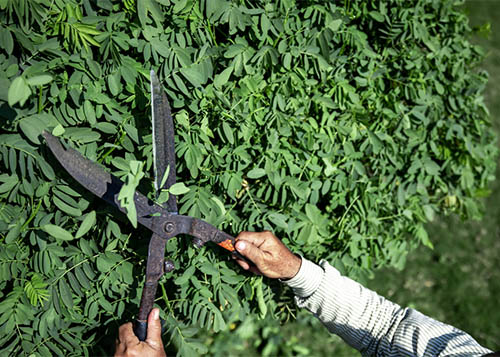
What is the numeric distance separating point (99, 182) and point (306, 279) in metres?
1.09

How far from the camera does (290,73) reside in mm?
2207

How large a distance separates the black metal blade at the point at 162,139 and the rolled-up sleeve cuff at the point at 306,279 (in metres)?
0.72

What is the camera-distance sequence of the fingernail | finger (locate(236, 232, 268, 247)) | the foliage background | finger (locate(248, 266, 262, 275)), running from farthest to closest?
1. the foliage background
2. finger (locate(248, 266, 262, 275))
3. finger (locate(236, 232, 268, 247))
4. the fingernail

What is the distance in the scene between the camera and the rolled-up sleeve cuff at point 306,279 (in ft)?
7.42

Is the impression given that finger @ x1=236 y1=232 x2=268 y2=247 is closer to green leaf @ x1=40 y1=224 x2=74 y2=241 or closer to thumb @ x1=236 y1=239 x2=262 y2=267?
thumb @ x1=236 y1=239 x2=262 y2=267

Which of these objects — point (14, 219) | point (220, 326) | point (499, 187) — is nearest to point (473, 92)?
point (220, 326)

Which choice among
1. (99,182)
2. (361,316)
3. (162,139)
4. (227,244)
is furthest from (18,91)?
(361,316)

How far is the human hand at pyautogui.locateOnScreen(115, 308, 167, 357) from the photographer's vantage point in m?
1.82

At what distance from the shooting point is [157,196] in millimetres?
1870

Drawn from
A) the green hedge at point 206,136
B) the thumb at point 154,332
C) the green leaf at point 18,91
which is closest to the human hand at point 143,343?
the thumb at point 154,332

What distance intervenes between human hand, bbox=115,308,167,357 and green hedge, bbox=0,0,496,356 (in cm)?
23

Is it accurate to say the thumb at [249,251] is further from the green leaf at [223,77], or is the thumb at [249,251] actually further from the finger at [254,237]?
the green leaf at [223,77]

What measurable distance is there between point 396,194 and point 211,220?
127 centimetres

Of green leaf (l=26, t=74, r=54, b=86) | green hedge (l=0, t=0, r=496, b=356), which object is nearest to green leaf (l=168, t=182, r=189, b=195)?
green hedge (l=0, t=0, r=496, b=356)
